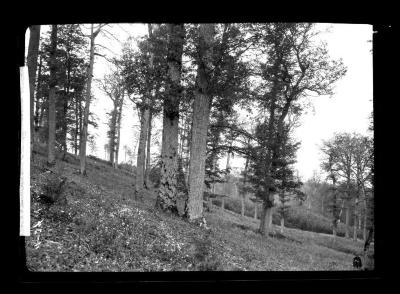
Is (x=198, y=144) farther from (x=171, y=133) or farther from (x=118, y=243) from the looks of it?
(x=118, y=243)

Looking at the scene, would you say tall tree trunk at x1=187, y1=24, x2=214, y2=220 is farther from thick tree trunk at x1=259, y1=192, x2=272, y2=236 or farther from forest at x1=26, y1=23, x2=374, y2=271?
thick tree trunk at x1=259, y1=192, x2=272, y2=236

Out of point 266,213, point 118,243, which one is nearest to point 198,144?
point 118,243

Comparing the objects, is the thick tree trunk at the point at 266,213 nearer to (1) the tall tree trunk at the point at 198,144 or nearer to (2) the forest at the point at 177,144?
(2) the forest at the point at 177,144

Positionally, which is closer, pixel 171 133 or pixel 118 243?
pixel 118 243

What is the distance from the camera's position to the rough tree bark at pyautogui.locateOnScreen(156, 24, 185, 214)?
11352mm

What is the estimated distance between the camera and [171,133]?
1216 centimetres

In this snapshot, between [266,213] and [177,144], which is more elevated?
[177,144]

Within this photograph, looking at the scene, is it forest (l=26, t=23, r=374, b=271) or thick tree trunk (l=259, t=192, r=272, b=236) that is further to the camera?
thick tree trunk (l=259, t=192, r=272, b=236)

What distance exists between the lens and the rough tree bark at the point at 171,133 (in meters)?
11.4

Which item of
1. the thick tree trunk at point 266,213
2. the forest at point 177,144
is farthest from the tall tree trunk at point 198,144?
the thick tree trunk at point 266,213

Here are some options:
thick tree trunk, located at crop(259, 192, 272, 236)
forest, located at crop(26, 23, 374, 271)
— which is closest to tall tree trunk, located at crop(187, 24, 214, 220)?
forest, located at crop(26, 23, 374, 271)

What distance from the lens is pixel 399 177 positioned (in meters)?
3.09

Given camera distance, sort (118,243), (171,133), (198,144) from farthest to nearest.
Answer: (171,133) → (198,144) → (118,243)

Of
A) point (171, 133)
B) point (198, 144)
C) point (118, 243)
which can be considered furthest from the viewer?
point (171, 133)
